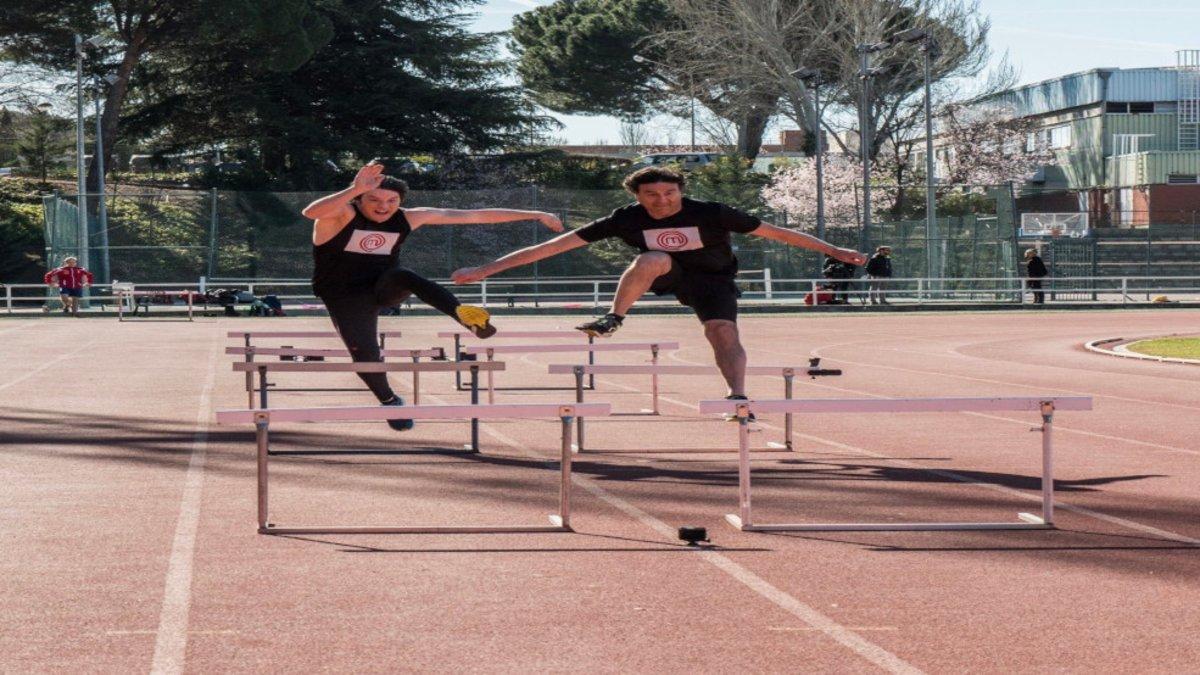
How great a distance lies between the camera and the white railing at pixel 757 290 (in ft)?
148

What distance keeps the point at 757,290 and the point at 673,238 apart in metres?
38.7

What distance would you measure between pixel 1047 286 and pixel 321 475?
41.3m

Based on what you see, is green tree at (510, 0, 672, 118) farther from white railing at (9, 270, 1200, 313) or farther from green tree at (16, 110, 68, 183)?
white railing at (9, 270, 1200, 313)

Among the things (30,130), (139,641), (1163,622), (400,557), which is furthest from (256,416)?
(30,130)

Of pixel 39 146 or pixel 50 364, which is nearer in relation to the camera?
pixel 50 364

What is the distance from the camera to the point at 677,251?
10578 mm

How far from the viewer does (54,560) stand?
733 cm

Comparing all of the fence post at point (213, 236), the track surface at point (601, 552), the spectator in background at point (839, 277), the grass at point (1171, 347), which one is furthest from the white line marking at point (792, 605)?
the fence post at point (213, 236)

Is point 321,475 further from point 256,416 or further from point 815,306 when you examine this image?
point 815,306

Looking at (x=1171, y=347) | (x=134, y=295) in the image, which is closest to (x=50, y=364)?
(x=1171, y=347)

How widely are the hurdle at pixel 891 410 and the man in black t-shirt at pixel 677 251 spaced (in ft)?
6.52

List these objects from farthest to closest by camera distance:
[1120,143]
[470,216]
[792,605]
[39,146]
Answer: [1120,143] < [39,146] < [470,216] < [792,605]

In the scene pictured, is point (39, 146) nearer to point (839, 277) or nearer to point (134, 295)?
point (134, 295)

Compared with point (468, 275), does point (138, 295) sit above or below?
below
